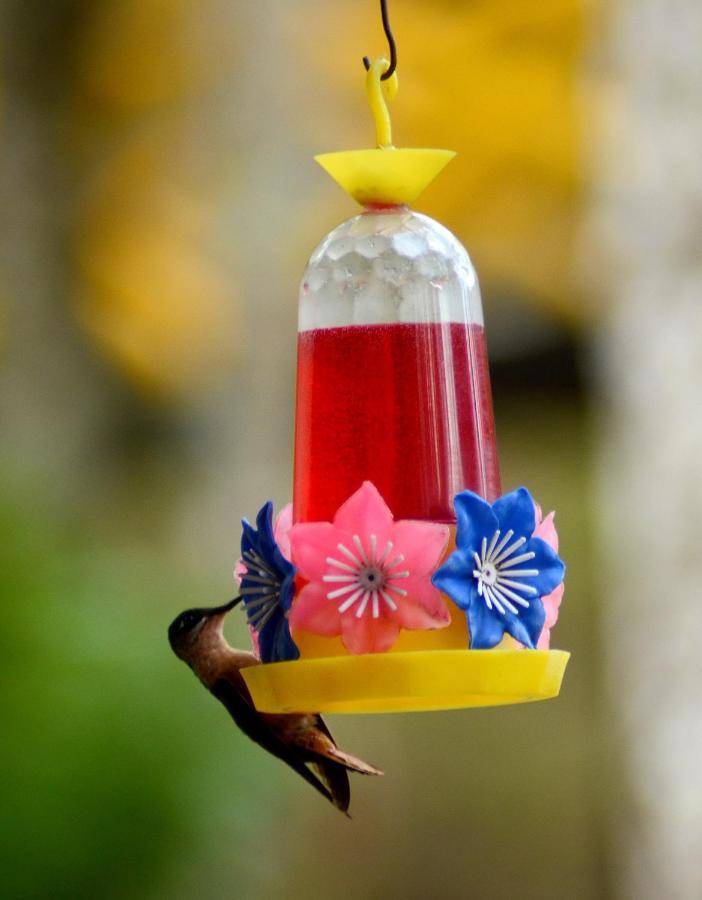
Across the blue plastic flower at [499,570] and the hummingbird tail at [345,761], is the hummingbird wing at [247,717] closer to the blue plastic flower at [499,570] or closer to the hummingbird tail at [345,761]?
the hummingbird tail at [345,761]

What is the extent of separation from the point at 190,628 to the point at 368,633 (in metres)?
0.62

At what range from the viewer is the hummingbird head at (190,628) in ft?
5.45

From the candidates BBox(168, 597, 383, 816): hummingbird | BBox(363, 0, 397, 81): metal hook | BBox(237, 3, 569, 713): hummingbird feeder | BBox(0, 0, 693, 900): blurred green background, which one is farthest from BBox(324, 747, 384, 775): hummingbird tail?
BBox(0, 0, 693, 900): blurred green background

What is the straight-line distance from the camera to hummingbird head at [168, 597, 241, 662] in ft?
5.45

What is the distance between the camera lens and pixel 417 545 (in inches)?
44.1

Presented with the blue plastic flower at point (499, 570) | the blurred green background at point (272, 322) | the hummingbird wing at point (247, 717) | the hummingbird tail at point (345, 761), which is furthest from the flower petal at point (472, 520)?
the blurred green background at point (272, 322)

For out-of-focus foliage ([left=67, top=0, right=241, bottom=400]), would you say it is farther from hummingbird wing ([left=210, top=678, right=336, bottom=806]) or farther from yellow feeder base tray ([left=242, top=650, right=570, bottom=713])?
yellow feeder base tray ([left=242, top=650, right=570, bottom=713])

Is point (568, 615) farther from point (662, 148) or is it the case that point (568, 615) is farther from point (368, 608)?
point (368, 608)

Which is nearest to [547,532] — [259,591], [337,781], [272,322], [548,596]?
[548,596]

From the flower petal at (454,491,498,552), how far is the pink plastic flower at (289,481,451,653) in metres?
0.03

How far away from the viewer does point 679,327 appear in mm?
3375

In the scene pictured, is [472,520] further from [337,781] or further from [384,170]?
[337,781]

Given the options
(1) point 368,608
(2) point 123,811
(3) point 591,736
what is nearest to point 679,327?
(3) point 591,736

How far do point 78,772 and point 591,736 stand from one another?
1347mm
